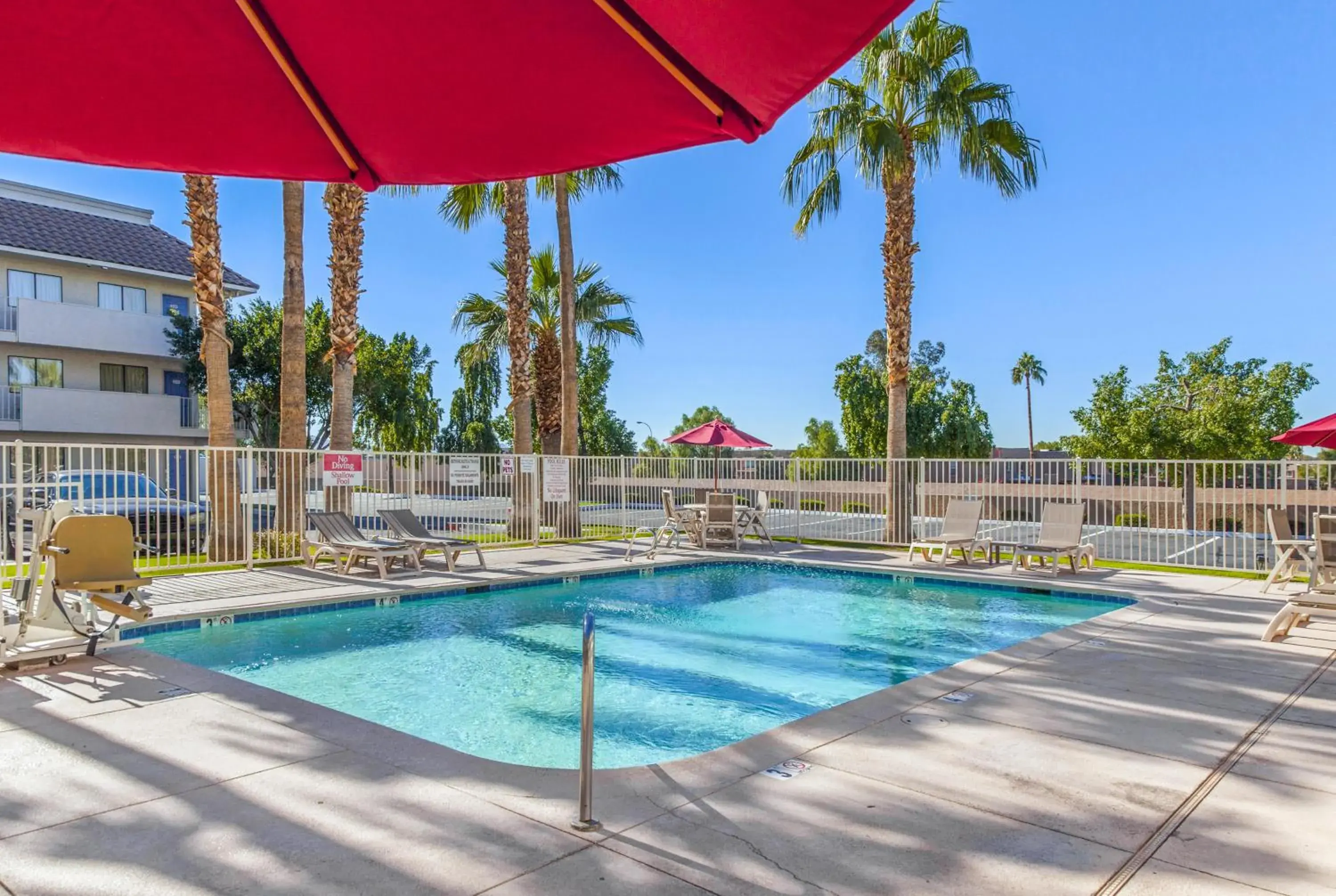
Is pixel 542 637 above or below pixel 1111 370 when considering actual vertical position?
below

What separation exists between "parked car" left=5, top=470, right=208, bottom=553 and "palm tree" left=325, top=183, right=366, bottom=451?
2.68m

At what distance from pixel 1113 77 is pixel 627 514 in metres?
17.5

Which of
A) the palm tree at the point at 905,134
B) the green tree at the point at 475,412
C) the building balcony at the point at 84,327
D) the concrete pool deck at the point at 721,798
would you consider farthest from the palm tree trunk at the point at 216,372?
the green tree at the point at 475,412

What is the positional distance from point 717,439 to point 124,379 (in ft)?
65.7

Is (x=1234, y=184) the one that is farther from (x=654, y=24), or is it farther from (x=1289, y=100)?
(x=654, y=24)

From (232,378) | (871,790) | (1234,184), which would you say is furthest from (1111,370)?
(871,790)

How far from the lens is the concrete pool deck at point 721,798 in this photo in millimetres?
2889

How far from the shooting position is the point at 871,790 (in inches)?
145

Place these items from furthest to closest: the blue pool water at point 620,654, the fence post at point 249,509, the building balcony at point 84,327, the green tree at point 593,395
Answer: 1. the green tree at point 593,395
2. the building balcony at point 84,327
3. the fence post at point 249,509
4. the blue pool water at point 620,654

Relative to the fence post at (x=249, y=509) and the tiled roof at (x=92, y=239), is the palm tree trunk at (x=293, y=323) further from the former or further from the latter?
the tiled roof at (x=92, y=239)

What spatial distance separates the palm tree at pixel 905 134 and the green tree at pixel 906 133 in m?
0.02

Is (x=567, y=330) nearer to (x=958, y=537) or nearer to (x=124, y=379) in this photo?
(x=958, y=537)

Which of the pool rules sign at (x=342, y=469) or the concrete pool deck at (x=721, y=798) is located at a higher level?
the pool rules sign at (x=342, y=469)

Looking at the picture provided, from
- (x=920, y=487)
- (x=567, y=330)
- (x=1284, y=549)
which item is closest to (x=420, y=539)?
(x=567, y=330)
